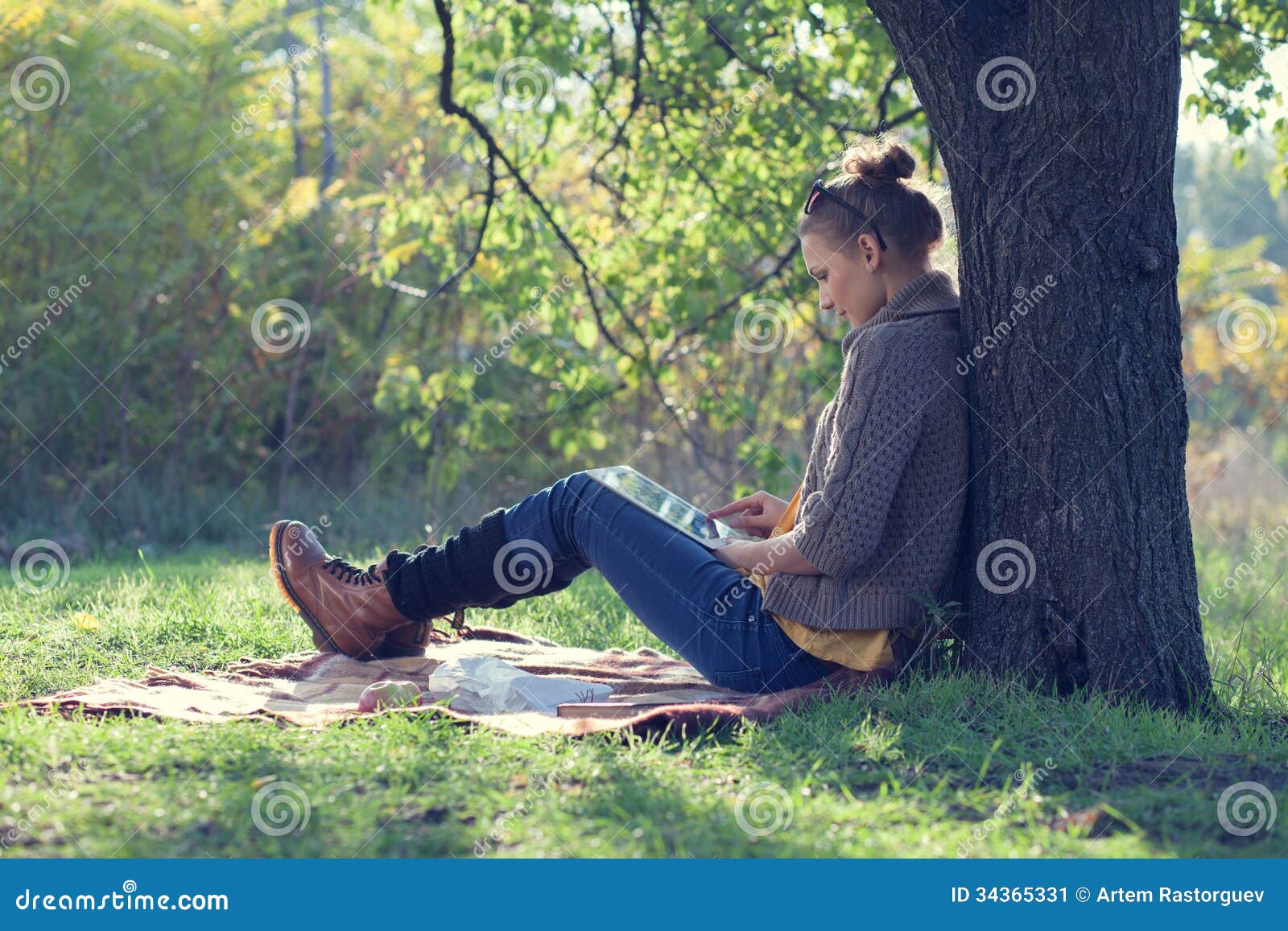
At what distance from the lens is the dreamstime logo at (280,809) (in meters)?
2.13

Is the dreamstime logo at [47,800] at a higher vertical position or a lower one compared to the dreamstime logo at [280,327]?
lower

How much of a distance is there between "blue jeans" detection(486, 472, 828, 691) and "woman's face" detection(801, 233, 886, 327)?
0.73 m

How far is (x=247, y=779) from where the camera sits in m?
2.36

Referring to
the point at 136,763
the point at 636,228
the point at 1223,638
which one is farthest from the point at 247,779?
the point at 636,228

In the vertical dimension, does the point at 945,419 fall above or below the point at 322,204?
below

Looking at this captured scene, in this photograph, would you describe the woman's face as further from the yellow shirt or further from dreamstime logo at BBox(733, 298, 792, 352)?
dreamstime logo at BBox(733, 298, 792, 352)

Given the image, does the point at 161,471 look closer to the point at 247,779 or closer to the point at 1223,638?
the point at 247,779

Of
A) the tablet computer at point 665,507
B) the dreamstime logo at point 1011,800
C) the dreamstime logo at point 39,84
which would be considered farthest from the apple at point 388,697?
the dreamstime logo at point 39,84

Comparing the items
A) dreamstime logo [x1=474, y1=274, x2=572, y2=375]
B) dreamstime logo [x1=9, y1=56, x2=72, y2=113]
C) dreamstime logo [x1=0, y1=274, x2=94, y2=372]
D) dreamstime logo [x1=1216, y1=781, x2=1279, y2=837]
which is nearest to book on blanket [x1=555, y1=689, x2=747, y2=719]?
dreamstime logo [x1=1216, y1=781, x2=1279, y2=837]

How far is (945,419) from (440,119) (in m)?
5.95

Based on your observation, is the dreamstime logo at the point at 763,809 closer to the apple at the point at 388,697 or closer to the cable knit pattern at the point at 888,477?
the cable knit pattern at the point at 888,477

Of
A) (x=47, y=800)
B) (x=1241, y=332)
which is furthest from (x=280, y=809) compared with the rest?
(x=1241, y=332)

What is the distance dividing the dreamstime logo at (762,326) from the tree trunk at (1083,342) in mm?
2314

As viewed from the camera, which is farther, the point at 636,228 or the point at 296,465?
the point at 296,465
